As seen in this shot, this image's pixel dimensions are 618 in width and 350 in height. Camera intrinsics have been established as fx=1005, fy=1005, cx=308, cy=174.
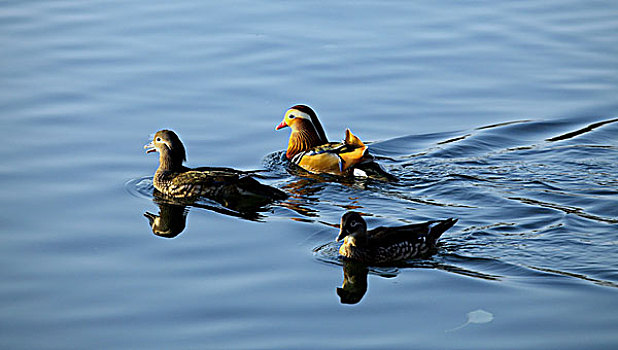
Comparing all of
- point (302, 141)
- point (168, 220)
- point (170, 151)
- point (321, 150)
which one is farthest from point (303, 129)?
point (168, 220)

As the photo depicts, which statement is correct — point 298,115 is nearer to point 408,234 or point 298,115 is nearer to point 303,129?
point 303,129

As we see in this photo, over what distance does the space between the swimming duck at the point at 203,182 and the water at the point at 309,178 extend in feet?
0.68

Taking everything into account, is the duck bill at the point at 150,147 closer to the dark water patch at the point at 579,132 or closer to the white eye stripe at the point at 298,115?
the white eye stripe at the point at 298,115

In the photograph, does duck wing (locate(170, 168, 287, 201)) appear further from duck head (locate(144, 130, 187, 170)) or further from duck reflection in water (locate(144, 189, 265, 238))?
duck head (locate(144, 130, 187, 170))

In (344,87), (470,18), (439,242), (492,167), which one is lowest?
(439,242)

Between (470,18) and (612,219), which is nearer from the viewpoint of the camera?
(612,219)

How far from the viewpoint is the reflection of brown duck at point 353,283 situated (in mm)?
8703

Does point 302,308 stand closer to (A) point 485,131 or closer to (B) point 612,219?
(B) point 612,219

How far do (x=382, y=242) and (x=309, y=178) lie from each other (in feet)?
9.88

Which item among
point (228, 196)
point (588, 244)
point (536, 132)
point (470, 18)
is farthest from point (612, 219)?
point (470, 18)

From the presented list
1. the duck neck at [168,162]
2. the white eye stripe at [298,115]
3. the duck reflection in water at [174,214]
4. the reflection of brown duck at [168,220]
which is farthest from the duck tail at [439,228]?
the white eye stripe at [298,115]

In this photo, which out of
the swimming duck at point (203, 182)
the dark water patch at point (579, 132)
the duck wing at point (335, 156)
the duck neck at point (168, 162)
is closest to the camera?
the swimming duck at point (203, 182)

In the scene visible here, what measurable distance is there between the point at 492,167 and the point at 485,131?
117 cm

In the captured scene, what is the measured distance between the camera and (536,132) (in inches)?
527
